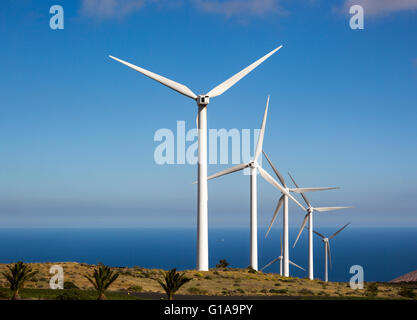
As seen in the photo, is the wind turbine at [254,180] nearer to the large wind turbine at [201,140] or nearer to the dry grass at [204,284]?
the dry grass at [204,284]

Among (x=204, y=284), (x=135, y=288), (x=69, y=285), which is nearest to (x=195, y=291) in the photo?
(x=204, y=284)

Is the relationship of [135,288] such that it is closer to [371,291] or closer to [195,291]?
[195,291]

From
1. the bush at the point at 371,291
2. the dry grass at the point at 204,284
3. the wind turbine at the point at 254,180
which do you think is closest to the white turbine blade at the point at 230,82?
the wind turbine at the point at 254,180

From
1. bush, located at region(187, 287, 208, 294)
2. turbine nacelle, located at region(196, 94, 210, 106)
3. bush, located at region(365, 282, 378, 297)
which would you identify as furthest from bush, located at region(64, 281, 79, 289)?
bush, located at region(365, 282, 378, 297)

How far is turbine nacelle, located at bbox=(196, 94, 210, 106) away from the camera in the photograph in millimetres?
67250

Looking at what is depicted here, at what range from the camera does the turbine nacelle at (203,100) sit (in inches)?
2648

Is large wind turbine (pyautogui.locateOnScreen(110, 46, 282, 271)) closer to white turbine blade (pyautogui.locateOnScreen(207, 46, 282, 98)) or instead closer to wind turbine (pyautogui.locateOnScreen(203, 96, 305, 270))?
white turbine blade (pyautogui.locateOnScreen(207, 46, 282, 98))

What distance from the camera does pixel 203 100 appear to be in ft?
221

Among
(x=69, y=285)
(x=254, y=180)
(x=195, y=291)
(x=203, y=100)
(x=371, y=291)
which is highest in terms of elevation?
(x=203, y=100)
